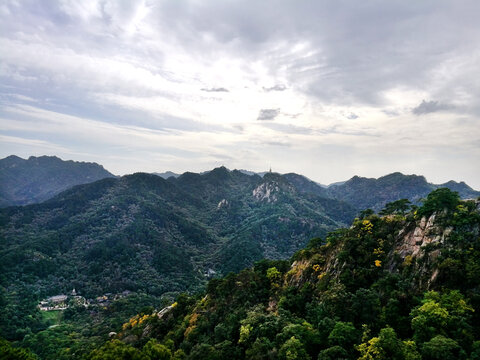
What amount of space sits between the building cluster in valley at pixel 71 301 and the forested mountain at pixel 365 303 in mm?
109132

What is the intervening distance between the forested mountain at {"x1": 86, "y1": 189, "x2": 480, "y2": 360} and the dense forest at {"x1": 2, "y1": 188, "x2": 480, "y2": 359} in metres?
0.15

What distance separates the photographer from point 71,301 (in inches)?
5945

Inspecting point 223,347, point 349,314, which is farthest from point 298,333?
point 223,347

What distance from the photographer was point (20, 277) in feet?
547

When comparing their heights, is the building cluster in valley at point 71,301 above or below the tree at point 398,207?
below

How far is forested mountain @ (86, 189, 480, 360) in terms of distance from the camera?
3312 centimetres

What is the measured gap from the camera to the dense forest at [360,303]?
33250 millimetres

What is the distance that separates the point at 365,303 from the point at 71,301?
166447mm

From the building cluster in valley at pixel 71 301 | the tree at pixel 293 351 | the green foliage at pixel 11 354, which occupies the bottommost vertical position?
the building cluster in valley at pixel 71 301

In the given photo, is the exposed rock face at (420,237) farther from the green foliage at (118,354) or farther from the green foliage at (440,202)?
the green foliage at (118,354)

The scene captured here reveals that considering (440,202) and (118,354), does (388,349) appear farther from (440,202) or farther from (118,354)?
(118,354)

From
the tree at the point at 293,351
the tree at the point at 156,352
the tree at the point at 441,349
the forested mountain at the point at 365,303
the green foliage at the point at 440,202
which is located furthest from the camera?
the green foliage at the point at 440,202

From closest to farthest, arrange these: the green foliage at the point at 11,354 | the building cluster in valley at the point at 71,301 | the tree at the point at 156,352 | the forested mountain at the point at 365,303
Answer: the forested mountain at the point at 365,303
the green foliage at the point at 11,354
the tree at the point at 156,352
the building cluster in valley at the point at 71,301

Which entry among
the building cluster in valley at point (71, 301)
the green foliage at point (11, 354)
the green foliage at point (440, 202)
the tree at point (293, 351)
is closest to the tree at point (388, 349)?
the tree at point (293, 351)
